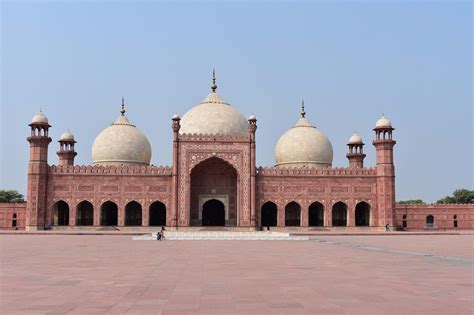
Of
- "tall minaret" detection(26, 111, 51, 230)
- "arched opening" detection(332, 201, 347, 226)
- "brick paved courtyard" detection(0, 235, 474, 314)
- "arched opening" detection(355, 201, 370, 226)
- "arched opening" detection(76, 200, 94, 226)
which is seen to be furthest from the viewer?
"arched opening" detection(332, 201, 347, 226)

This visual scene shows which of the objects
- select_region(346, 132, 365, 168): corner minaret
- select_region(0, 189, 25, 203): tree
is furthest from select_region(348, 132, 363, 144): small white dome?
select_region(0, 189, 25, 203): tree

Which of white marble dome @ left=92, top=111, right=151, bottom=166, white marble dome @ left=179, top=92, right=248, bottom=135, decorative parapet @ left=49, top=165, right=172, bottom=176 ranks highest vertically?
white marble dome @ left=179, top=92, right=248, bottom=135

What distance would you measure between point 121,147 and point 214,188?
6.77 meters

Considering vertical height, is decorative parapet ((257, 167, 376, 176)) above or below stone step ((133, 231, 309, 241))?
above

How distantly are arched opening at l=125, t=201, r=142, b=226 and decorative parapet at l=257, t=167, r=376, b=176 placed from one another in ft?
22.9

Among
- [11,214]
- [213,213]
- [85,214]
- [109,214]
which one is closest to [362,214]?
[213,213]

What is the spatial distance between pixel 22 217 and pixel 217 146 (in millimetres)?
11201

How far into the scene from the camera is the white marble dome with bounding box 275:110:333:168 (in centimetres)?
3259

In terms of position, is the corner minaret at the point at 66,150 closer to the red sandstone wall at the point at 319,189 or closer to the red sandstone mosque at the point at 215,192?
the red sandstone mosque at the point at 215,192

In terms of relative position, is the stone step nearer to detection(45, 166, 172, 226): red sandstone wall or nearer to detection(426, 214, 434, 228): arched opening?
detection(45, 166, 172, 226): red sandstone wall

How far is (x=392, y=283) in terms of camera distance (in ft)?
20.4

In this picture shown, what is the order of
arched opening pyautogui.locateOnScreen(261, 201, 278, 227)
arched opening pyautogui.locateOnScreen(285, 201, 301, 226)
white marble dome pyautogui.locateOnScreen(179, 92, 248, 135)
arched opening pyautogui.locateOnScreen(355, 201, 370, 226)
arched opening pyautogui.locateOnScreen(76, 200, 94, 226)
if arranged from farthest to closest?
white marble dome pyautogui.locateOnScreen(179, 92, 248, 135)
arched opening pyautogui.locateOnScreen(261, 201, 278, 227)
arched opening pyautogui.locateOnScreen(285, 201, 301, 226)
arched opening pyautogui.locateOnScreen(355, 201, 370, 226)
arched opening pyautogui.locateOnScreen(76, 200, 94, 226)

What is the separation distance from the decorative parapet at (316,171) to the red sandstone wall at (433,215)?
360 cm

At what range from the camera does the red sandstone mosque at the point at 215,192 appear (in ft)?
89.7
